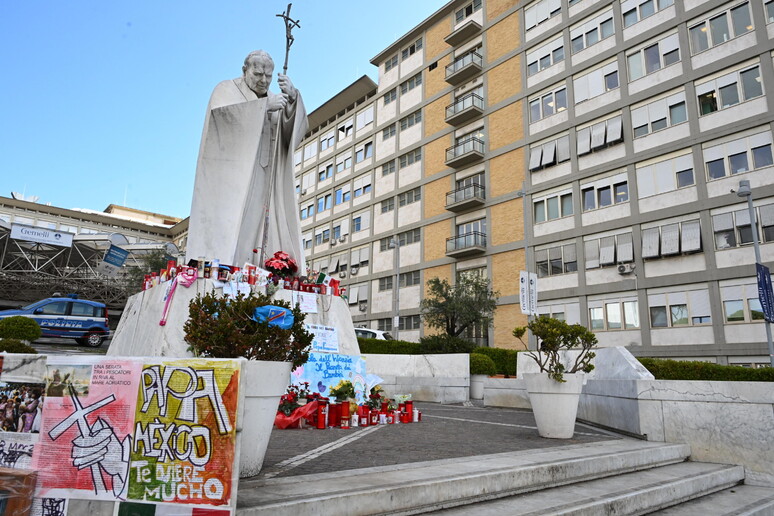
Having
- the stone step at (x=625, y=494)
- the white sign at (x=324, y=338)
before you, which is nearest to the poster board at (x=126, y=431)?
the stone step at (x=625, y=494)

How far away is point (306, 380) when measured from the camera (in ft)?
30.2

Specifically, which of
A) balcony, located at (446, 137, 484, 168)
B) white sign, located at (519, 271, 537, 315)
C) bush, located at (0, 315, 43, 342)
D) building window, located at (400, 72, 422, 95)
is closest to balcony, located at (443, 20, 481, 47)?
building window, located at (400, 72, 422, 95)

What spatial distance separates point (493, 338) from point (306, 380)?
852 inches

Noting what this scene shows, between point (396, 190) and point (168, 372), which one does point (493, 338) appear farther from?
point (168, 372)

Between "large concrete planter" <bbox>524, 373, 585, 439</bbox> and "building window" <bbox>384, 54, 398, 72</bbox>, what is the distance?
128 ft

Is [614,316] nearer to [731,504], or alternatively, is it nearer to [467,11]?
[731,504]

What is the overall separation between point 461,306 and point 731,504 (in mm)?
21065

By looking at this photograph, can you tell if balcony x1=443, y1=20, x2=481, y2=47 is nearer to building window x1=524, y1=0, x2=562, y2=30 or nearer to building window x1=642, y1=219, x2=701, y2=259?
building window x1=524, y1=0, x2=562, y2=30

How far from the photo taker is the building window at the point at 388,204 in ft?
129

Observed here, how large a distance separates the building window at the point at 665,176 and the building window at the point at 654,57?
4.85 m

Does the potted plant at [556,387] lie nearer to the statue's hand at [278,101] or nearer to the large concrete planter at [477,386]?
the statue's hand at [278,101]

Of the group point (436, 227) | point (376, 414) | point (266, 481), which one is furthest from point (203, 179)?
point (436, 227)

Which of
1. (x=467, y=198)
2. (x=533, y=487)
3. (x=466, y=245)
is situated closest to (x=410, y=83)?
(x=467, y=198)

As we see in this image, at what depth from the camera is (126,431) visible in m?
3.04
